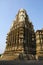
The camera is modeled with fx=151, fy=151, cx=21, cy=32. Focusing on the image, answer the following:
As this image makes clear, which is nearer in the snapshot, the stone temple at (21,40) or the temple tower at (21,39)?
the stone temple at (21,40)

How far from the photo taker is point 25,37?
143 feet

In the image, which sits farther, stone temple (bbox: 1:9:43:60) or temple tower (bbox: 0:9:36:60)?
temple tower (bbox: 0:9:36:60)

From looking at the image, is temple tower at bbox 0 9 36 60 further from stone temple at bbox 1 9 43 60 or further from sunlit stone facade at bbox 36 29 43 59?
sunlit stone facade at bbox 36 29 43 59

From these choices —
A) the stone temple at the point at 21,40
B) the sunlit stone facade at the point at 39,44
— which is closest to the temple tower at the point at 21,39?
the stone temple at the point at 21,40

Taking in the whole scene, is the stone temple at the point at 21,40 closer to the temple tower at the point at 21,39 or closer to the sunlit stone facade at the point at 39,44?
the temple tower at the point at 21,39

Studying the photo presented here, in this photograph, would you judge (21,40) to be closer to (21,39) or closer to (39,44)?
(21,39)

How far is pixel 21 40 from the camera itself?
137 ft

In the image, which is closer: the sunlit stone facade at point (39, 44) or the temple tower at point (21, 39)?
the sunlit stone facade at point (39, 44)

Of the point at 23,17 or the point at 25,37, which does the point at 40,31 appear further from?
the point at 23,17

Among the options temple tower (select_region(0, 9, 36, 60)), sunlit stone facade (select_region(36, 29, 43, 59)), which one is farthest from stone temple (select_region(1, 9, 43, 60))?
sunlit stone facade (select_region(36, 29, 43, 59))

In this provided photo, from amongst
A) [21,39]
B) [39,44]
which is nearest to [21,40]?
[21,39]

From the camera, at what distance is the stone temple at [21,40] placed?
40.2 m

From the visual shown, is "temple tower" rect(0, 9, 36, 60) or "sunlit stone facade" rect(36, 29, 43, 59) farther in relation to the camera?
"temple tower" rect(0, 9, 36, 60)

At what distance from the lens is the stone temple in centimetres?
4016
